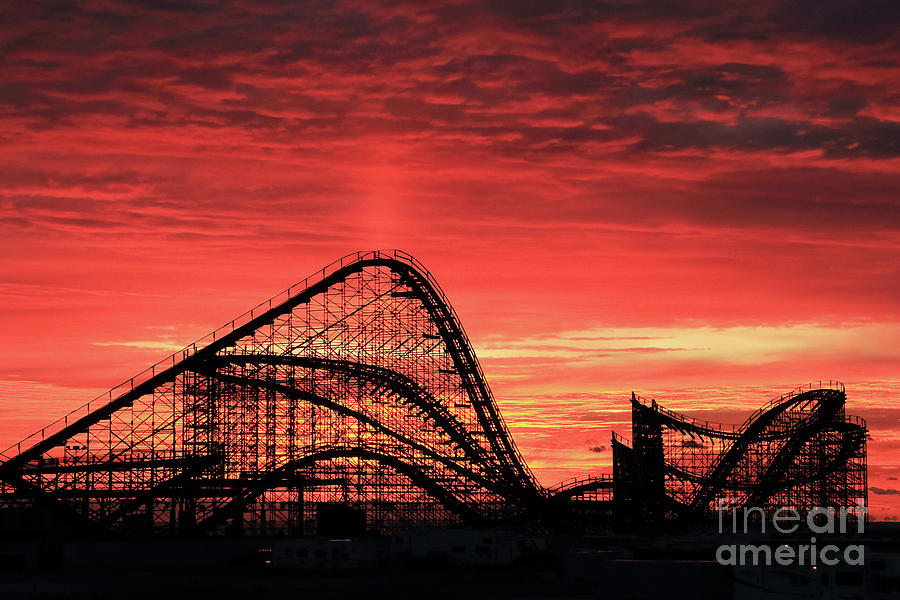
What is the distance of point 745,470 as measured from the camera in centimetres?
5553

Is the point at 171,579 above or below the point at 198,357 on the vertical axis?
below

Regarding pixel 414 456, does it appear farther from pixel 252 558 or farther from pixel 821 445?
pixel 821 445

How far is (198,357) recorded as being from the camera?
1861 inches

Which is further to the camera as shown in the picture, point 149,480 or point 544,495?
point 544,495

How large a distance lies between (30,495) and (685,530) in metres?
24.7

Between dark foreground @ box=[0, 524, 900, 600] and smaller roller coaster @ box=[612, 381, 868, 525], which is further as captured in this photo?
smaller roller coaster @ box=[612, 381, 868, 525]

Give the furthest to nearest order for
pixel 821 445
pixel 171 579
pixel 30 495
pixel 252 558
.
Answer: pixel 821 445 → pixel 30 495 → pixel 252 558 → pixel 171 579

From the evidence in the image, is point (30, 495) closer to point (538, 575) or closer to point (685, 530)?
point (538, 575)

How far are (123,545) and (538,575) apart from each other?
14.4m

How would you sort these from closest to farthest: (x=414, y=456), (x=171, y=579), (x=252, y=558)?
(x=171, y=579), (x=252, y=558), (x=414, y=456)

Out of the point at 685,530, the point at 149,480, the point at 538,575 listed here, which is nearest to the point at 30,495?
the point at 149,480

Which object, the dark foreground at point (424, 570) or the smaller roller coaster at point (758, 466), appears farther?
the smaller roller coaster at point (758, 466)

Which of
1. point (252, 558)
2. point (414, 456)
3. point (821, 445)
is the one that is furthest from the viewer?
point (821, 445)

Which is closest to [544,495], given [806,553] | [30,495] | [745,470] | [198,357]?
[745,470]
